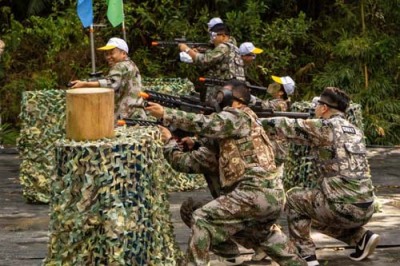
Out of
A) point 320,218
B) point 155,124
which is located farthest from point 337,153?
point 155,124

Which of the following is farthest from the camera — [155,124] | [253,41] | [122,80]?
[253,41]

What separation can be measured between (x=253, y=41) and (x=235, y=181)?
417 inches

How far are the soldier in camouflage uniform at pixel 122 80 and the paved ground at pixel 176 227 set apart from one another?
1100mm

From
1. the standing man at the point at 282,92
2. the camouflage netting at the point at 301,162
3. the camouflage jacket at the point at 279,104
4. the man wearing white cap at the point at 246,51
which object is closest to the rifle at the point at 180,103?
the camouflage jacket at the point at 279,104

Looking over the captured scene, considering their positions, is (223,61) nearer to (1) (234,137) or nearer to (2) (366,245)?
(2) (366,245)

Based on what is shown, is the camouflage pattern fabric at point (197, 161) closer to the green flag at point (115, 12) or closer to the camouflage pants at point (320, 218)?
the camouflage pants at point (320, 218)

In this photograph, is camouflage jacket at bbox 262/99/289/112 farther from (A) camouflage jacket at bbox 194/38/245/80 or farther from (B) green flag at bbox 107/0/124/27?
(B) green flag at bbox 107/0/124/27

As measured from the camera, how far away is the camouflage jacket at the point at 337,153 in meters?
8.28

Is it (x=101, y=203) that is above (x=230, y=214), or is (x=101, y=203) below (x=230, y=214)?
above

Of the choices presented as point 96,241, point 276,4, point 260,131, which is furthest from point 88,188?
point 276,4

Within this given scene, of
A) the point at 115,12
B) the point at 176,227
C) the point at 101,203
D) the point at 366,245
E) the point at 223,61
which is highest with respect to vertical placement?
the point at 115,12

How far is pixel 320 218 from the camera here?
848 cm

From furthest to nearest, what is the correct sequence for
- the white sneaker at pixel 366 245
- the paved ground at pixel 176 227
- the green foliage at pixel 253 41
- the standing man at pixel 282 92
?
1. the green foliage at pixel 253 41
2. the standing man at pixel 282 92
3. the paved ground at pixel 176 227
4. the white sneaker at pixel 366 245

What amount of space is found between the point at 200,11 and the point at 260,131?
11231mm
